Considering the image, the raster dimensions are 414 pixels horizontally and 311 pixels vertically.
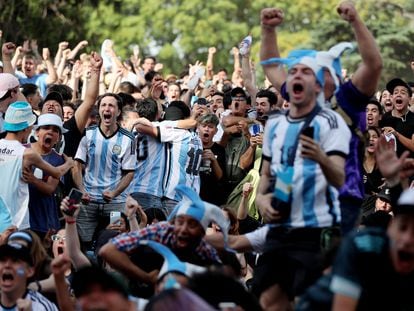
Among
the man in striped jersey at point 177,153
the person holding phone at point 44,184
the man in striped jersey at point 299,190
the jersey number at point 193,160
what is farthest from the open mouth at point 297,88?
the jersey number at point 193,160

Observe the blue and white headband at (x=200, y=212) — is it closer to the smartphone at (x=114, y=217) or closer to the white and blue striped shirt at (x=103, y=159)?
the smartphone at (x=114, y=217)

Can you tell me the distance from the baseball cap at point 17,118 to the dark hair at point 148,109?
109 inches

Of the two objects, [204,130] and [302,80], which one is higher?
[302,80]

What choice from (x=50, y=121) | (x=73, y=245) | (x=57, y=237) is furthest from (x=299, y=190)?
(x=50, y=121)

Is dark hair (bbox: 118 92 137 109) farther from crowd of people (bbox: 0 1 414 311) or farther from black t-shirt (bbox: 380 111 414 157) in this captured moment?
black t-shirt (bbox: 380 111 414 157)

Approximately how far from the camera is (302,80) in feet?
31.6

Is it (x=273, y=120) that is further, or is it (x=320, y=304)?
(x=273, y=120)

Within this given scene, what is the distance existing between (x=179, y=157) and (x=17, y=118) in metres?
2.84

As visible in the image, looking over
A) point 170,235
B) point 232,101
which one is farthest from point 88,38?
point 170,235

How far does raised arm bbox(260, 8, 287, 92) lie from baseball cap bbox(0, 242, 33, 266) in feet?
7.15

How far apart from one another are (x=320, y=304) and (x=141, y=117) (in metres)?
8.63

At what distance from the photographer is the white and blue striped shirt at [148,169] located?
614 inches

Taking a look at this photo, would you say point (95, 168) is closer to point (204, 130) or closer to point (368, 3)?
point (204, 130)

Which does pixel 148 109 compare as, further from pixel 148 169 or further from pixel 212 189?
pixel 212 189
